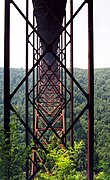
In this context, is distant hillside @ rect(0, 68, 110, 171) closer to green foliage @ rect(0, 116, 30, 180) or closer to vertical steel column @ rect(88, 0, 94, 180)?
vertical steel column @ rect(88, 0, 94, 180)

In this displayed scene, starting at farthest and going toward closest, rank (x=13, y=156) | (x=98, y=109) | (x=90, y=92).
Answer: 1. (x=98, y=109)
2. (x=90, y=92)
3. (x=13, y=156)

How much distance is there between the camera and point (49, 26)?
41.1ft

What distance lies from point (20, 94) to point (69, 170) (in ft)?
160

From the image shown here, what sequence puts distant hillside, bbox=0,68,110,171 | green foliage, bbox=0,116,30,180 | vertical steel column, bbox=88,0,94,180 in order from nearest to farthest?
green foliage, bbox=0,116,30,180 < vertical steel column, bbox=88,0,94,180 < distant hillside, bbox=0,68,110,171

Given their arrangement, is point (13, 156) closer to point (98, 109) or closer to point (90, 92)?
point (90, 92)

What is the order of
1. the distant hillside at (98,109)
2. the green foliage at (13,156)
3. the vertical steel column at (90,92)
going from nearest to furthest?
1. the green foliage at (13,156)
2. the vertical steel column at (90,92)
3. the distant hillside at (98,109)

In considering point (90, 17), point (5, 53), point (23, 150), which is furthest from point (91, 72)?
point (23, 150)

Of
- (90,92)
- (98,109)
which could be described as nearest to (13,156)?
(90,92)

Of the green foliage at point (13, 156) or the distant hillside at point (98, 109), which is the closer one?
the green foliage at point (13, 156)

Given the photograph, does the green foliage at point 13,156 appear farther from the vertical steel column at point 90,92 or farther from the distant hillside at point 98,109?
the distant hillside at point 98,109

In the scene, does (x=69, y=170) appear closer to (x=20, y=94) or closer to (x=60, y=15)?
(x=60, y=15)

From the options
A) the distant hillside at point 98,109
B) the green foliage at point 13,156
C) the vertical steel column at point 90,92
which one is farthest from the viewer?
the distant hillside at point 98,109

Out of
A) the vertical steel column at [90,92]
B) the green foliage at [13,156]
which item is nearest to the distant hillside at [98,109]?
the vertical steel column at [90,92]

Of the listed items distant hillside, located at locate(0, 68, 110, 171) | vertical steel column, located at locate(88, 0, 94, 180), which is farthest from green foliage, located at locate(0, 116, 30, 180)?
distant hillside, located at locate(0, 68, 110, 171)
